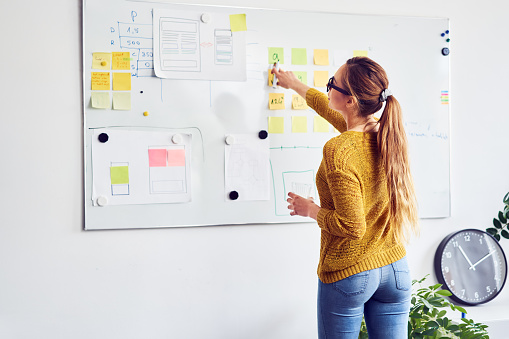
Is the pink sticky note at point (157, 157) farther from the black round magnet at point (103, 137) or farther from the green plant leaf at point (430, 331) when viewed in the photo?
the green plant leaf at point (430, 331)

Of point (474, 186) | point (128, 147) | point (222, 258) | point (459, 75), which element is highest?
point (459, 75)

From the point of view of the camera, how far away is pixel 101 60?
6.56 feet

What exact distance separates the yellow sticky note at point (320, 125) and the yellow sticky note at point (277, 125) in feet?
0.48

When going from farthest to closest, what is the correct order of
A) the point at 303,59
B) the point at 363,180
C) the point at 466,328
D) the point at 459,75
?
the point at 459,75 < the point at 303,59 < the point at 466,328 < the point at 363,180

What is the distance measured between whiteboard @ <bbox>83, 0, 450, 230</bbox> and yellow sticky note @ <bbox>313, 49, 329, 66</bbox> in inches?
0.6

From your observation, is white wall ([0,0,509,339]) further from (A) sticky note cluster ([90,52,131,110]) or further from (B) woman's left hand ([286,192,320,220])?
(B) woman's left hand ([286,192,320,220])

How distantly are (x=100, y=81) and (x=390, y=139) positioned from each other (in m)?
1.15

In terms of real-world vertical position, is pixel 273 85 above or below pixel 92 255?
above

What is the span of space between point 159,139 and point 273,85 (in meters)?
0.53

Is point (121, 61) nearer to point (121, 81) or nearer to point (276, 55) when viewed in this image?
point (121, 81)

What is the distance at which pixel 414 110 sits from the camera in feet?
7.61

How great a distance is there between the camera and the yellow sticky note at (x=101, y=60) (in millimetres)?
1995

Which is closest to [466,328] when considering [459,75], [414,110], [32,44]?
[414,110]

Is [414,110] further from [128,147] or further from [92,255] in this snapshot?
[92,255]
